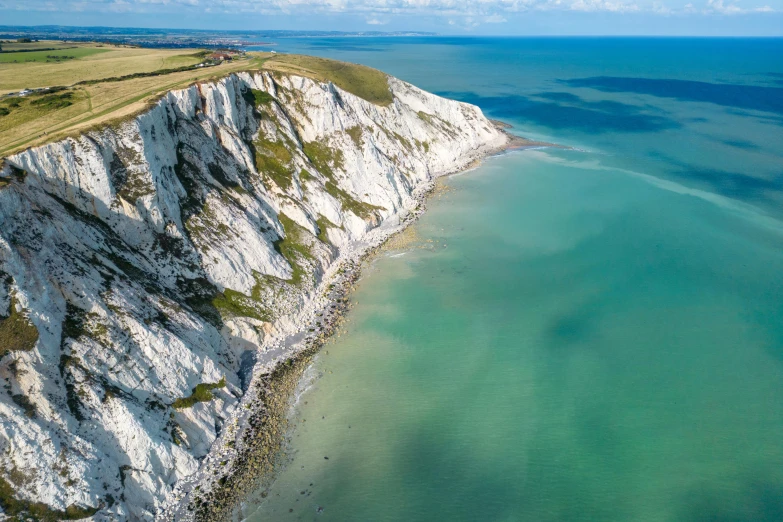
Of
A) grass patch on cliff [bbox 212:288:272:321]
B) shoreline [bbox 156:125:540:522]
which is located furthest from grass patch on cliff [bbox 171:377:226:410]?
grass patch on cliff [bbox 212:288:272:321]

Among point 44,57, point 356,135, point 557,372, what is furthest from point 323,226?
point 44,57

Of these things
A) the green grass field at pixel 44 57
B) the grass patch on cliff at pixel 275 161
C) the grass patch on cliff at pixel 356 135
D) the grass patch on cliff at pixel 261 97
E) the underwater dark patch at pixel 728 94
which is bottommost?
the grass patch on cliff at pixel 275 161

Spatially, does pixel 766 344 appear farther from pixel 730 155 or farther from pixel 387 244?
pixel 730 155

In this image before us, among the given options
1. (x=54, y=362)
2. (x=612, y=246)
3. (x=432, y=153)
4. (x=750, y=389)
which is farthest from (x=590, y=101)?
(x=54, y=362)

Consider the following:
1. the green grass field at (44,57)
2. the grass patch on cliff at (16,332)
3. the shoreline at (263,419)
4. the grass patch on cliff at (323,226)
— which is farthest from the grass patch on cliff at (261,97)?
the grass patch on cliff at (16,332)

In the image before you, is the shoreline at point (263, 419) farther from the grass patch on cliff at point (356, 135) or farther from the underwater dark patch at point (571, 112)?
the underwater dark patch at point (571, 112)

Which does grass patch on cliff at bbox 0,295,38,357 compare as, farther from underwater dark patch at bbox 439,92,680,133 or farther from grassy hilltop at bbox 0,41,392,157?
underwater dark patch at bbox 439,92,680,133

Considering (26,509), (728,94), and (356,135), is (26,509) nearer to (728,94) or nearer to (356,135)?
(356,135)
